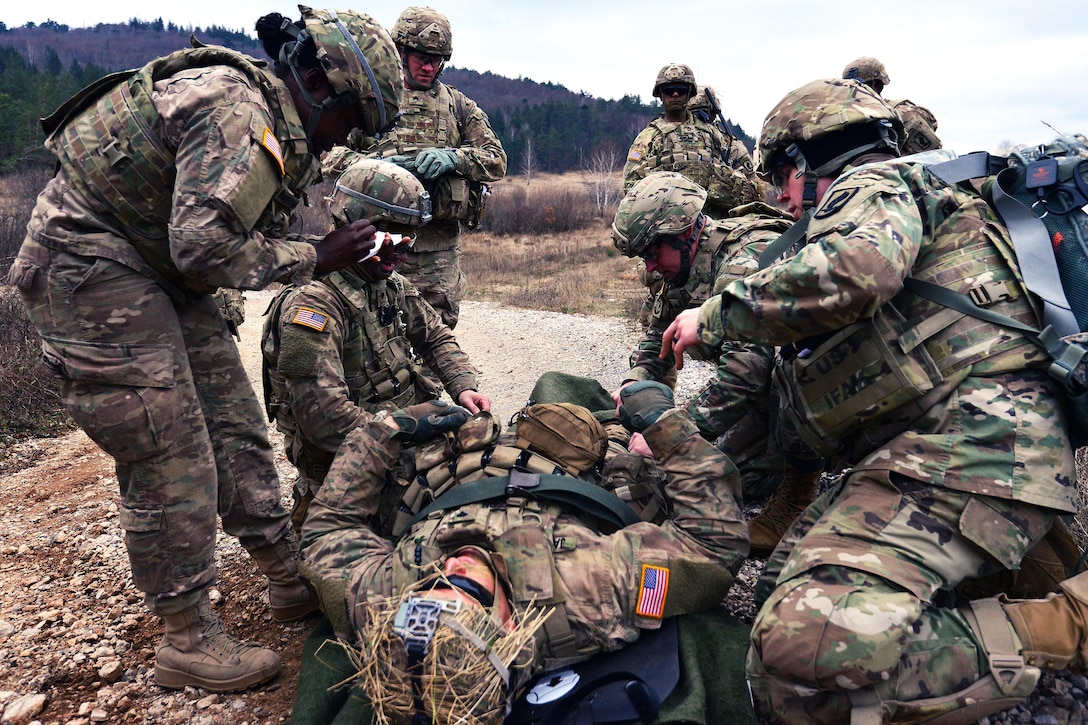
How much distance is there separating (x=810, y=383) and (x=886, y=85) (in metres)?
5.37

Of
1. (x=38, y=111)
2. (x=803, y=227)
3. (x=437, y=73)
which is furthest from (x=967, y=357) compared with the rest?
(x=38, y=111)

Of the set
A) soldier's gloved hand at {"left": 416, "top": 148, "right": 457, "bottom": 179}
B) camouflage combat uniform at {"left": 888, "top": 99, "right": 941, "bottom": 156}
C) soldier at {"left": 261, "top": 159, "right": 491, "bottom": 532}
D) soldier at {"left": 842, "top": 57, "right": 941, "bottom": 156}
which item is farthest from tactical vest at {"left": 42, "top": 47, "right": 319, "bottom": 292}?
camouflage combat uniform at {"left": 888, "top": 99, "right": 941, "bottom": 156}

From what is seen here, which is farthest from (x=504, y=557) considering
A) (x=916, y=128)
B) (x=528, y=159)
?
(x=528, y=159)

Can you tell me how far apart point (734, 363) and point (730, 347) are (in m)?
0.17

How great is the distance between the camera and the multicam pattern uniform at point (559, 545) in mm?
2533

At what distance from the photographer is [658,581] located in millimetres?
2635

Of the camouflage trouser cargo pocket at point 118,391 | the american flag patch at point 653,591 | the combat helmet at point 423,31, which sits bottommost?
the american flag patch at point 653,591

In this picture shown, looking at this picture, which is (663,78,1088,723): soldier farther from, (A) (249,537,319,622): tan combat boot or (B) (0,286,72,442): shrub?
(B) (0,286,72,442): shrub

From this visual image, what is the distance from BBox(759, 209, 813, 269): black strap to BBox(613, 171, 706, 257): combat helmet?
90cm

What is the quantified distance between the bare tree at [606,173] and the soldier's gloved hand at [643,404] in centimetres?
2486

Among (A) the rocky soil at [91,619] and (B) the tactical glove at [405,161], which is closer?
(A) the rocky soil at [91,619]

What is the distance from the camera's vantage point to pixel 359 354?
387cm

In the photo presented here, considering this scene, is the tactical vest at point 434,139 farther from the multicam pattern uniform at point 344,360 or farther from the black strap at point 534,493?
the black strap at point 534,493

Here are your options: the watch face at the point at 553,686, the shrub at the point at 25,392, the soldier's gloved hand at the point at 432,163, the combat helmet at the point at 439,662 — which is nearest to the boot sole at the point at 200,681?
the combat helmet at the point at 439,662
